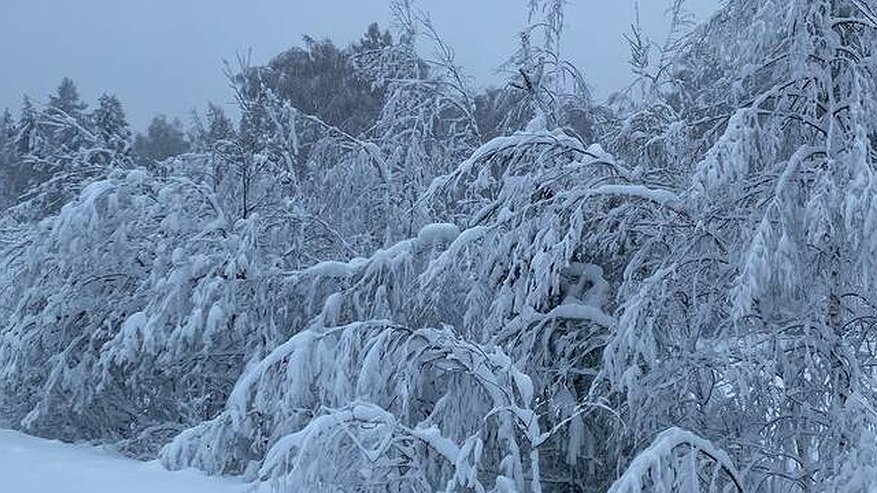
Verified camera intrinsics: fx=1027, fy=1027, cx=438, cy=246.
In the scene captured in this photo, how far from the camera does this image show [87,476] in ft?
22.6

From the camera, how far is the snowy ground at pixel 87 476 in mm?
6270

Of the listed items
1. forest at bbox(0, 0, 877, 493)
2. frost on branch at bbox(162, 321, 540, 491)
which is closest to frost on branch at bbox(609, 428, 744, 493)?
forest at bbox(0, 0, 877, 493)

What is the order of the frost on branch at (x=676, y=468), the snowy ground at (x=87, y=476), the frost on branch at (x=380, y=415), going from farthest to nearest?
the snowy ground at (x=87, y=476)
the frost on branch at (x=676, y=468)
the frost on branch at (x=380, y=415)

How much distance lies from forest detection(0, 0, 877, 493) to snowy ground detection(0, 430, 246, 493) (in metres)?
0.24

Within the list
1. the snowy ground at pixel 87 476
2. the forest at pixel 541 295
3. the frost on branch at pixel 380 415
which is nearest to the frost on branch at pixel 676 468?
the forest at pixel 541 295

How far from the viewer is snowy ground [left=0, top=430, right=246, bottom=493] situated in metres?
6.27

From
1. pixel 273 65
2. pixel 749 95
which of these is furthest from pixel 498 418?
pixel 273 65

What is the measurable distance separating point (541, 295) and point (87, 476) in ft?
10.9

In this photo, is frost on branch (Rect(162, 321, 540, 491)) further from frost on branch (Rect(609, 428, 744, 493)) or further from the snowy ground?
frost on branch (Rect(609, 428, 744, 493))

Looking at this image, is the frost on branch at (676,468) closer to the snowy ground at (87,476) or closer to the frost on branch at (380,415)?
the frost on branch at (380,415)

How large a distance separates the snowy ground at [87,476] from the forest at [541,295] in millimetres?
237

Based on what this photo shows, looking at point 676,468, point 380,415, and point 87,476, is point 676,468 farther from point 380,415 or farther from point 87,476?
point 87,476

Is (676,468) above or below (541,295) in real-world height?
below

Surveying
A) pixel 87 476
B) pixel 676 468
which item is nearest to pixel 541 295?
pixel 676 468
